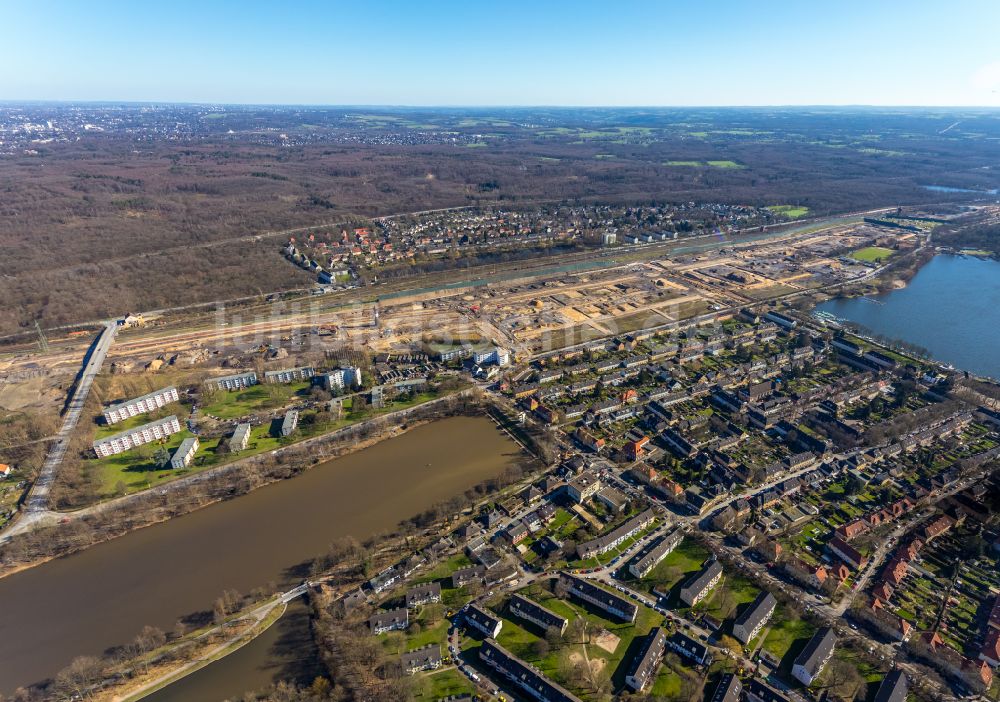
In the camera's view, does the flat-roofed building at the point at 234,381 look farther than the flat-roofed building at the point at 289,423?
Yes

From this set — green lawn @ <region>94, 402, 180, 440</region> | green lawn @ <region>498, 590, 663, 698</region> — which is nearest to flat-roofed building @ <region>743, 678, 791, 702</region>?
green lawn @ <region>498, 590, 663, 698</region>

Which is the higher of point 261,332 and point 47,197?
point 47,197

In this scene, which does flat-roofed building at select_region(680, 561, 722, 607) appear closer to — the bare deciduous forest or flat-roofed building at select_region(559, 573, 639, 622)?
flat-roofed building at select_region(559, 573, 639, 622)

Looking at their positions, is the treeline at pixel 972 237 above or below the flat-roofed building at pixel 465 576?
above

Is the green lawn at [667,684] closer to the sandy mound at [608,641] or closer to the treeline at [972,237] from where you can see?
the sandy mound at [608,641]

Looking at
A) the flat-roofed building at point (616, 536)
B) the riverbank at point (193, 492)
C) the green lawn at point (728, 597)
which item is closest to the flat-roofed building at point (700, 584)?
the green lawn at point (728, 597)

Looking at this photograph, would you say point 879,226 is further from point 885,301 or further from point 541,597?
point 541,597

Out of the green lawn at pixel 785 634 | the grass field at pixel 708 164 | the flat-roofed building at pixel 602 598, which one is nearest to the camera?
A: the green lawn at pixel 785 634

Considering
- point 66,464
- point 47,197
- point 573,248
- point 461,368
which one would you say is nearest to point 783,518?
point 461,368
